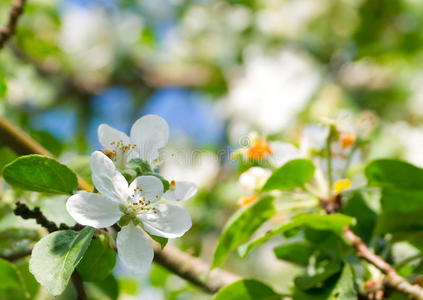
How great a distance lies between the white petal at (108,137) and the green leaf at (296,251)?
380 mm

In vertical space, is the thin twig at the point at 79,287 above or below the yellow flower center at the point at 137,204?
below

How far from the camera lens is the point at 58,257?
642 mm

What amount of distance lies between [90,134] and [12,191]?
1814 millimetres

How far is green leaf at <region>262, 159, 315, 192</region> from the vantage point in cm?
87

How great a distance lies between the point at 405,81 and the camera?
2.52m

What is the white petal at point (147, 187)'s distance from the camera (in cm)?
71

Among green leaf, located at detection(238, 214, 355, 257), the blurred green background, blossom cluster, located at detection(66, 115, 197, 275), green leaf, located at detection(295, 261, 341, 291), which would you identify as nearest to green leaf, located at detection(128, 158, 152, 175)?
blossom cluster, located at detection(66, 115, 197, 275)

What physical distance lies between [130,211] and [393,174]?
1.46 feet

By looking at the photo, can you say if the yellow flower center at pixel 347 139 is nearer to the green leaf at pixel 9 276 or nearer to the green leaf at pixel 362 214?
the green leaf at pixel 362 214

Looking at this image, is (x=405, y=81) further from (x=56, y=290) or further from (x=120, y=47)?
(x=56, y=290)

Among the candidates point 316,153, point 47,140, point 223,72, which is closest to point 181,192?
point 316,153

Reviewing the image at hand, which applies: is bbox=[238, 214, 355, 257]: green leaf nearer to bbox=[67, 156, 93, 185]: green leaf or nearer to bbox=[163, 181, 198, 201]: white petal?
bbox=[163, 181, 198, 201]: white petal

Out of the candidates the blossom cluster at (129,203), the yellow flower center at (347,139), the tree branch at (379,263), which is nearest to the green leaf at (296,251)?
the tree branch at (379,263)

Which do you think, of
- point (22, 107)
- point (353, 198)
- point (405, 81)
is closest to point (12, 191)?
point (353, 198)
